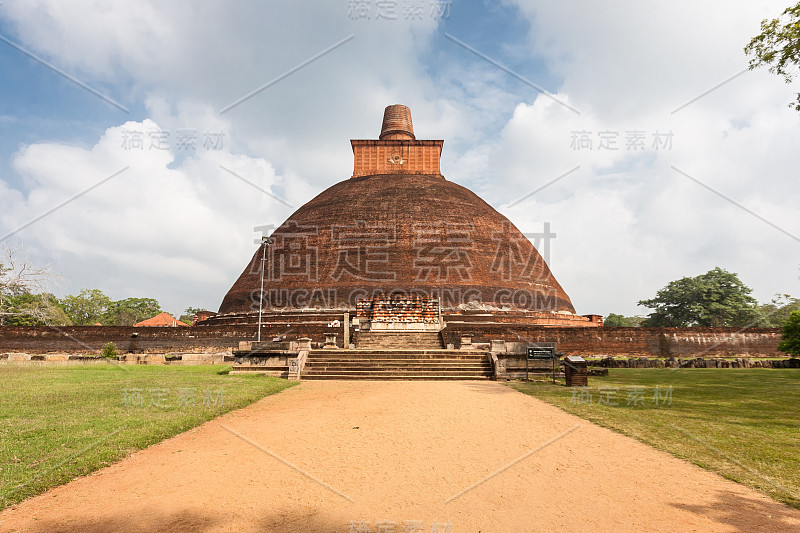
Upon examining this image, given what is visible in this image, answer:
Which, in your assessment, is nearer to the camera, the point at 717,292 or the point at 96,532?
Result: the point at 96,532

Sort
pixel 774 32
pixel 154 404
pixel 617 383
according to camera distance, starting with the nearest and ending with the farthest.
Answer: pixel 154 404 → pixel 774 32 → pixel 617 383

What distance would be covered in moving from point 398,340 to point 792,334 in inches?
533

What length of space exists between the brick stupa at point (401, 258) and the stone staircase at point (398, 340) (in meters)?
4.14

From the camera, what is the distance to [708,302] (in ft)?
109

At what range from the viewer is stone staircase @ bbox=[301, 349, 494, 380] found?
1116 centimetres

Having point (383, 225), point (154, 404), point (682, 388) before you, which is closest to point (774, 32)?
point (682, 388)

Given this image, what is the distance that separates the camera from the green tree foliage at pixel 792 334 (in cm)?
1388

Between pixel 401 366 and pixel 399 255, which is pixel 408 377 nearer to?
pixel 401 366

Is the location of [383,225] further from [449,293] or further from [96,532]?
[96,532]

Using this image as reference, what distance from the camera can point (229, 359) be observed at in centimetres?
1700

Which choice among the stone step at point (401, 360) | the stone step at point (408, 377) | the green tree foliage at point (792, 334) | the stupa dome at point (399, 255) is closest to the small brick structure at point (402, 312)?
the stupa dome at point (399, 255)

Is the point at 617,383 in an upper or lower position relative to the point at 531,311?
lower

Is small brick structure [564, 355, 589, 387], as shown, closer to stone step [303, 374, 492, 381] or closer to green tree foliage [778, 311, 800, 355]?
stone step [303, 374, 492, 381]

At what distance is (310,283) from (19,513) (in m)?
19.3
